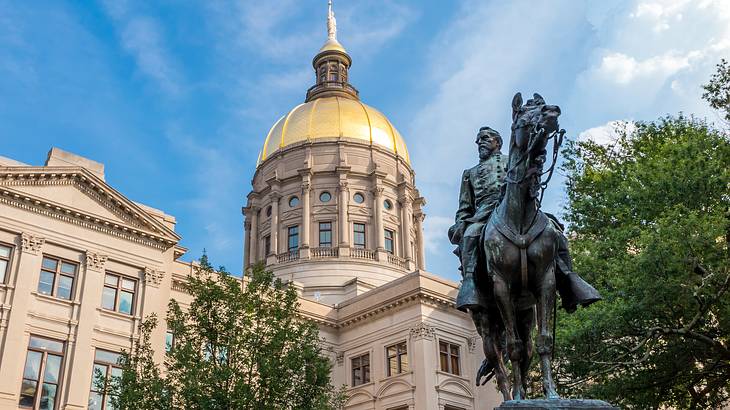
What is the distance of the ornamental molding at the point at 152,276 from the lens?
38688mm

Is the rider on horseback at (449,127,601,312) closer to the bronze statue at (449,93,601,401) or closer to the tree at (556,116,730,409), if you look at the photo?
the bronze statue at (449,93,601,401)

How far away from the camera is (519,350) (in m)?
8.36

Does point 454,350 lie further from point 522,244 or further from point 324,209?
point 522,244

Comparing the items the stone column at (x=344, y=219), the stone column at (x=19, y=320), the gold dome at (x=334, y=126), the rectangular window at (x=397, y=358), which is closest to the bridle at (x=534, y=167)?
the stone column at (x=19, y=320)

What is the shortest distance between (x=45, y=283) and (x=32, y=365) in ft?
12.5

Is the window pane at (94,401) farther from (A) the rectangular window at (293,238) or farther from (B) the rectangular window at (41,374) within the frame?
(A) the rectangular window at (293,238)

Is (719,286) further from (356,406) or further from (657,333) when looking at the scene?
(356,406)

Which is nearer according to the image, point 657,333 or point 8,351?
point 657,333

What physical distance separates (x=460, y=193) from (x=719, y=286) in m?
17.3

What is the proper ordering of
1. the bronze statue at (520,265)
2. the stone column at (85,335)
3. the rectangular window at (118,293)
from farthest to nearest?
the rectangular window at (118,293)
the stone column at (85,335)
the bronze statue at (520,265)

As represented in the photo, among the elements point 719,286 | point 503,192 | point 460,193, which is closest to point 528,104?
point 503,192

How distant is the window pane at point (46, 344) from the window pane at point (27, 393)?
5.59ft

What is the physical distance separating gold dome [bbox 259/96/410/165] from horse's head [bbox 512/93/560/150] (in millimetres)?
57704

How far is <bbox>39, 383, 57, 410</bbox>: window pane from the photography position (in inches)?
1310
